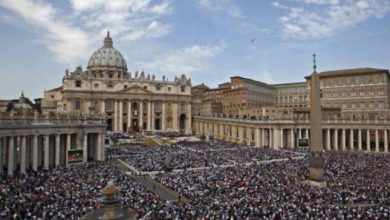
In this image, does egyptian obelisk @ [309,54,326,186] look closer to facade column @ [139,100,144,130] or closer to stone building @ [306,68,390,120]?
stone building @ [306,68,390,120]

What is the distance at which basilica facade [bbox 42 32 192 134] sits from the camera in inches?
4006

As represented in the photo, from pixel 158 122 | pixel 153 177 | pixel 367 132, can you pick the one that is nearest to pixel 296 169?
pixel 153 177

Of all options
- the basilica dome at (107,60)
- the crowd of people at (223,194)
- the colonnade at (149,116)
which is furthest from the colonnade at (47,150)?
the basilica dome at (107,60)

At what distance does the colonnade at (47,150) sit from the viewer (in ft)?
112

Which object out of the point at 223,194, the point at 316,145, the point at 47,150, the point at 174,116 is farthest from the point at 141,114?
the point at 223,194

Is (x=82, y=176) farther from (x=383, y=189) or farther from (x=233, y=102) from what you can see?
(x=233, y=102)

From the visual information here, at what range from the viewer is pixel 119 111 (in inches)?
4213

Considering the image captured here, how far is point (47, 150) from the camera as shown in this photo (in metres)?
37.8

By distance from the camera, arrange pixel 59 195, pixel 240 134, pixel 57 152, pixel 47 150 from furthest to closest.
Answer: pixel 240 134 → pixel 57 152 → pixel 47 150 → pixel 59 195

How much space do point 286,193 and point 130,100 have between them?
8783 cm

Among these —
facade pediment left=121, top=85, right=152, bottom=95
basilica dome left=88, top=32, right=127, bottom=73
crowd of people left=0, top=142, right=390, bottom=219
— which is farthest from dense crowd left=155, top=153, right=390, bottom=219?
basilica dome left=88, top=32, right=127, bottom=73

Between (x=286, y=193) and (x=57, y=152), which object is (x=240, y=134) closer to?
(x=57, y=152)

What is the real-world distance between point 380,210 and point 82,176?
2223 centimetres

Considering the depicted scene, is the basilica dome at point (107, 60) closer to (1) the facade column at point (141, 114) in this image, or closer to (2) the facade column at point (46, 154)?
(1) the facade column at point (141, 114)
